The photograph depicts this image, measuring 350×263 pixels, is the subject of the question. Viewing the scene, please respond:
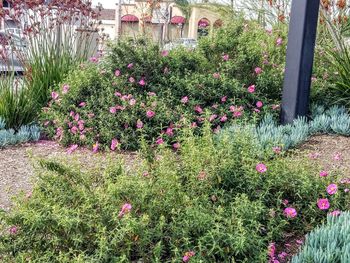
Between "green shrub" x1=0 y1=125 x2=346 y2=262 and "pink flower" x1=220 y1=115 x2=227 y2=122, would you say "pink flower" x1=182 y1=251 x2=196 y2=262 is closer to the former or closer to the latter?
"green shrub" x1=0 y1=125 x2=346 y2=262

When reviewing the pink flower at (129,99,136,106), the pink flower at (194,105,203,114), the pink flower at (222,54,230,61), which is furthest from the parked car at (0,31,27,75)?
the pink flower at (222,54,230,61)

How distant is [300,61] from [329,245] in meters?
3.18

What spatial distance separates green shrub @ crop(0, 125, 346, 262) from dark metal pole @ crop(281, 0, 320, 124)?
2055 millimetres

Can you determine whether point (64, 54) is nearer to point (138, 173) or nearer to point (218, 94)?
point (218, 94)

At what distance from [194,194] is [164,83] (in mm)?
2777

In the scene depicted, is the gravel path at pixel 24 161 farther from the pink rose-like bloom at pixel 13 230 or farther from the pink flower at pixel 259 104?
the pink flower at pixel 259 104

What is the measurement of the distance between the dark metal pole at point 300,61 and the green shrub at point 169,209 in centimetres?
205

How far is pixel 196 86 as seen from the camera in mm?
5426

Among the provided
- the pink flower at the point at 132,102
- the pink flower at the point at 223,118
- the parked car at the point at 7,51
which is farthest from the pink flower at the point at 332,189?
the parked car at the point at 7,51

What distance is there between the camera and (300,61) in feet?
17.4

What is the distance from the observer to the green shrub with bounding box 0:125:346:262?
254 cm

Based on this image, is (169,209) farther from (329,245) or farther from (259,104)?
(259,104)

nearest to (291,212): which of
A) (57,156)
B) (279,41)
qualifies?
(57,156)

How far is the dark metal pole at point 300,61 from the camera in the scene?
5285 mm
